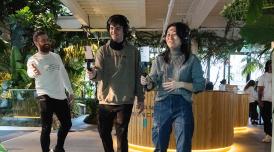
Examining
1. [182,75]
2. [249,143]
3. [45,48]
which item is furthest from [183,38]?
[249,143]

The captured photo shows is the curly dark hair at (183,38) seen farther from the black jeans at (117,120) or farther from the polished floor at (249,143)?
the polished floor at (249,143)

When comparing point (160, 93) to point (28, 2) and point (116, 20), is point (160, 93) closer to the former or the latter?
point (116, 20)

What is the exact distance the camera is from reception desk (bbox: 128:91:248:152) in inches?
231

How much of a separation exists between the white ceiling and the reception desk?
271 cm

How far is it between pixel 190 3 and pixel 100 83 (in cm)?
677

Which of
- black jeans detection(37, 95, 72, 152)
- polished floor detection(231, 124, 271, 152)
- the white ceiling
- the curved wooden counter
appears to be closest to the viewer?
black jeans detection(37, 95, 72, 152)

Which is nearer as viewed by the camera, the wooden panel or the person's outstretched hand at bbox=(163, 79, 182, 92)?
the person's outstretched hand at bbox=(163, 79, 182, 92)

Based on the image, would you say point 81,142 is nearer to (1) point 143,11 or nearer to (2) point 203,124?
(2) point 203,124

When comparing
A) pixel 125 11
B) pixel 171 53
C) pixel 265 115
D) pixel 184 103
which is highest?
pixel 125 11

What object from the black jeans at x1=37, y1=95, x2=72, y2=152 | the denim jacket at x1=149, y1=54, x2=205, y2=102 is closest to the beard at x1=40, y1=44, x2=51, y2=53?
the black jeans at x1=37, y1=95, x2=72, y2=152

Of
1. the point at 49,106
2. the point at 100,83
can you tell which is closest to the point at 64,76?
the point at 49,106

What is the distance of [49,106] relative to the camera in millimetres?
4516

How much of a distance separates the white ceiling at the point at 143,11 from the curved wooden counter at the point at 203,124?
273 centimetres

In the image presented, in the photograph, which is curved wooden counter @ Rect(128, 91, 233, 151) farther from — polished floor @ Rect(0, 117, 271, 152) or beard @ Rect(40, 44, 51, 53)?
beard @ Rect(40, 44, 51, 53)
